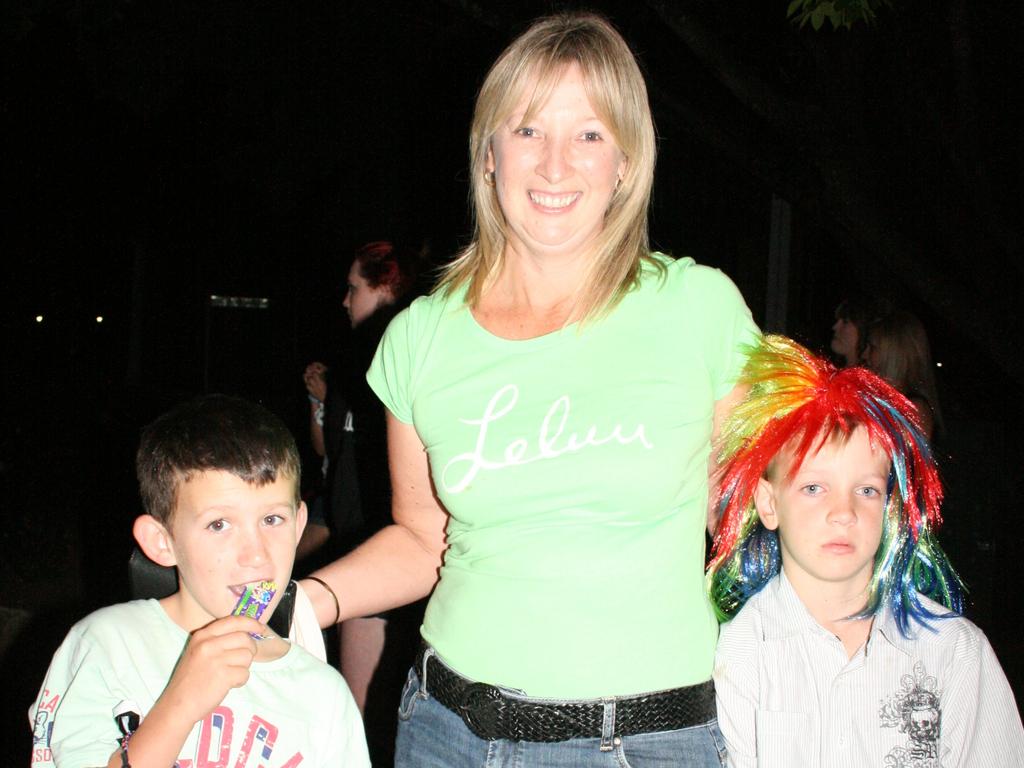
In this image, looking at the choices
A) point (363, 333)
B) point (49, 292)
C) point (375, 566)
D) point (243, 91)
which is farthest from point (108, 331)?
point (375, 566)

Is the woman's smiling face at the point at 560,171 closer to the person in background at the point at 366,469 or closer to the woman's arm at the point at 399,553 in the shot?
the woman's arm at the point at 399,553

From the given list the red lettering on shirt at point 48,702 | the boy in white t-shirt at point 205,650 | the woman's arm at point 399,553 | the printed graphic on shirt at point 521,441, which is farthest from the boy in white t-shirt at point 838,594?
the red lettering on shirt at point 48,702

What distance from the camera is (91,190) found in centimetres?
1370

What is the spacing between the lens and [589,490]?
5.73 ft

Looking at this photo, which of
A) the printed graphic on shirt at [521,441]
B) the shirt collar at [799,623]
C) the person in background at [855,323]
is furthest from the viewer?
the person in background at [855,323]

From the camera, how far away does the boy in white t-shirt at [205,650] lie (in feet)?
5.46

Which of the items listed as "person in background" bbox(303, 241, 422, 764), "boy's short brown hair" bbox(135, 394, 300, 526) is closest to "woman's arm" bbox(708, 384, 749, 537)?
"boy's short brown hair" bbox(135, 394, 300, 526)

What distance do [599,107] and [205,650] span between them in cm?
118

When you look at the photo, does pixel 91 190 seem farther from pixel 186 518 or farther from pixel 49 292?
pixel 186 518

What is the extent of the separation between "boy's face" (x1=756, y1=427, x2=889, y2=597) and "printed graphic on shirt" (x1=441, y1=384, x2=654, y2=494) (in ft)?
1.52

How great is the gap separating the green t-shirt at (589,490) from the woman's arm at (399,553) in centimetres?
20

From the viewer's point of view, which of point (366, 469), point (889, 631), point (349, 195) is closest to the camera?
point (889, 631)

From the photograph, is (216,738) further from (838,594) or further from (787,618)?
(838,594)

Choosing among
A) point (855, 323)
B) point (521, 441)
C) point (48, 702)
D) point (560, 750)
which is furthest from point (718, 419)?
point (855, 323)
